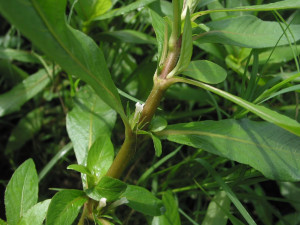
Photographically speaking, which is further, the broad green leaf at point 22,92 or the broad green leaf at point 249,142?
the broad green leaf at point 22,92

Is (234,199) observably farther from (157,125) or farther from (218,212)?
(157,125)

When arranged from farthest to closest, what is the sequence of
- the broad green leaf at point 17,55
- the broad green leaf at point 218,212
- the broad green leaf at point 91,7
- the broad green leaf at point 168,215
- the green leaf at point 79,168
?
the broad green leaf at point 17,55 < the broad green leaf at point 91,7 < the broad green leaf at point 218,212 < the broad green leaf at point 168,215 < the green leaf at point 79,168

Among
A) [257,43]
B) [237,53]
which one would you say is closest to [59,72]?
[237,53]

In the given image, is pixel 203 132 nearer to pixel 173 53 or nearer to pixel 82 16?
pixel 173 53

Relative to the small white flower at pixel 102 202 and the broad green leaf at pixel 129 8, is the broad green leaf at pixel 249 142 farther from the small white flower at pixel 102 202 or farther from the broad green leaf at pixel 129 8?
the broad green leaf at pixel 129 8

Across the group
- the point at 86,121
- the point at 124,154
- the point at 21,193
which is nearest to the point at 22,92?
the point at 86,121

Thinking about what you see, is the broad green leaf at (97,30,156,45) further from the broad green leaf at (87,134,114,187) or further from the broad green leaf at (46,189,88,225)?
the broad green leaf at (46,189,88,225)

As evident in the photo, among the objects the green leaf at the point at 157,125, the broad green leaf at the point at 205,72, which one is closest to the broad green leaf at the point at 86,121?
the green leaf at the point at 157,125
